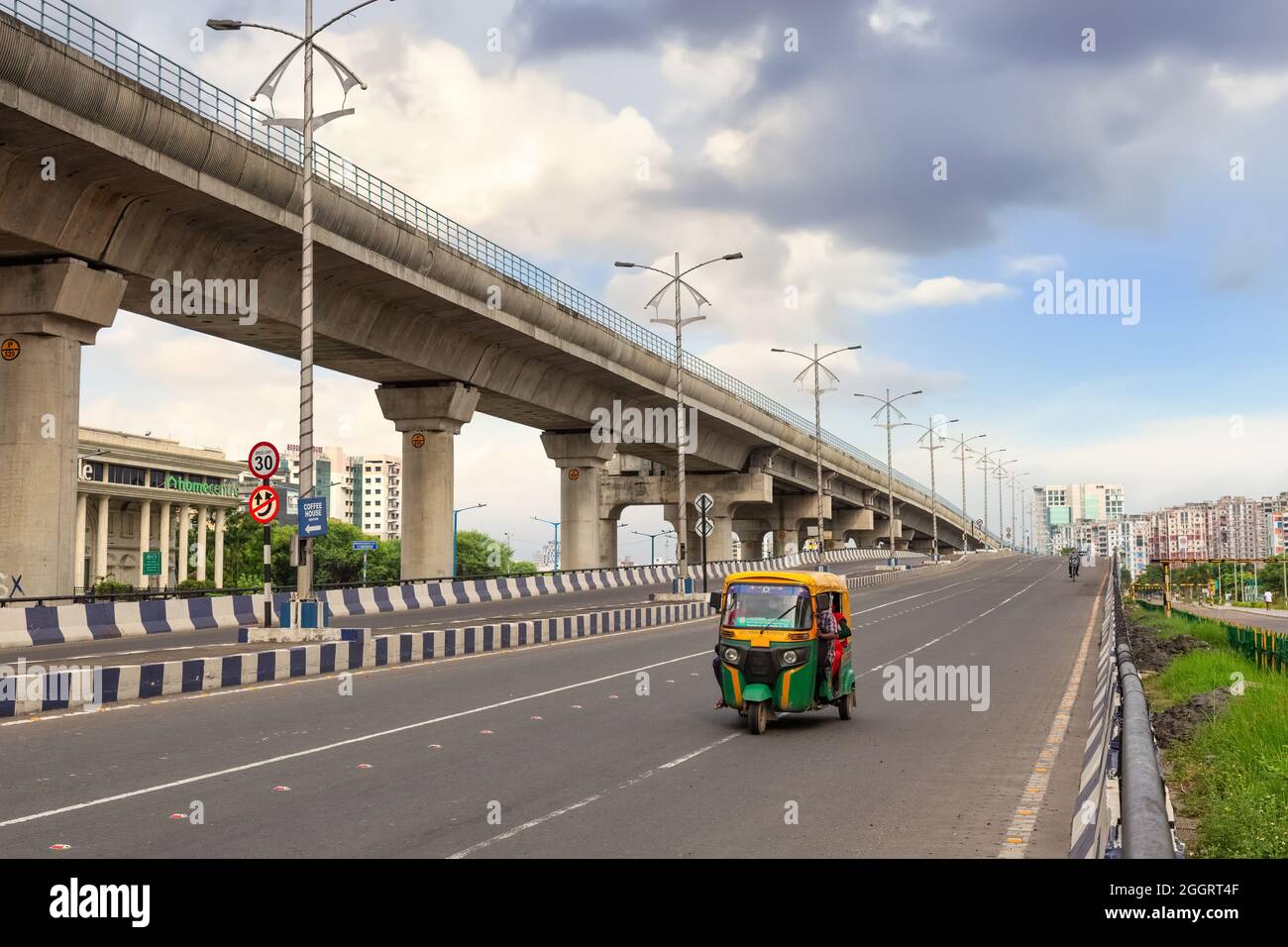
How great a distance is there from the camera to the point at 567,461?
188 ft

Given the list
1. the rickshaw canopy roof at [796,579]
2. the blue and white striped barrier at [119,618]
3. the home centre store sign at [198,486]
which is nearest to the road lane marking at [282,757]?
the rickshaw canopy roof at [796,579]

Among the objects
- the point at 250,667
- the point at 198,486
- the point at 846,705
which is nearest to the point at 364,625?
the point at 250,667

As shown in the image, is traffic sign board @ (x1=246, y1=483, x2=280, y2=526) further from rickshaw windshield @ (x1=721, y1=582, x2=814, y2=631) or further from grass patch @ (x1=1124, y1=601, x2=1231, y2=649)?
grass patch @ (x1=1124, y1=601, x2=1231, y2=649)

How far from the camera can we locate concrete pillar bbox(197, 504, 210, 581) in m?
132

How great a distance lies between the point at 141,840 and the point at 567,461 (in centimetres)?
4904

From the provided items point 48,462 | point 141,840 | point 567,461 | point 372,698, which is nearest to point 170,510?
point 567,461

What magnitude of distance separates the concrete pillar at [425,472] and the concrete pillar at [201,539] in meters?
95.3

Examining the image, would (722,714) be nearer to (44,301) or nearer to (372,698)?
(372,698)

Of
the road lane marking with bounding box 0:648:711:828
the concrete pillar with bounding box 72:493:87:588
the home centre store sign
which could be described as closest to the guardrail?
the road lane marking with bounding box 0:648:711:828

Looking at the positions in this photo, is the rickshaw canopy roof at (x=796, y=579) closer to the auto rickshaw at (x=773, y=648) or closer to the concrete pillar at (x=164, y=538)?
the auto rickshaw at (x=773, y=648)

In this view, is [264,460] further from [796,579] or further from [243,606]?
[796,579]

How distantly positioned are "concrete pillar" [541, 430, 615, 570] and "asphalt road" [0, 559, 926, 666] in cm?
319

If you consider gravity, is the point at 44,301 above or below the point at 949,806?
above
